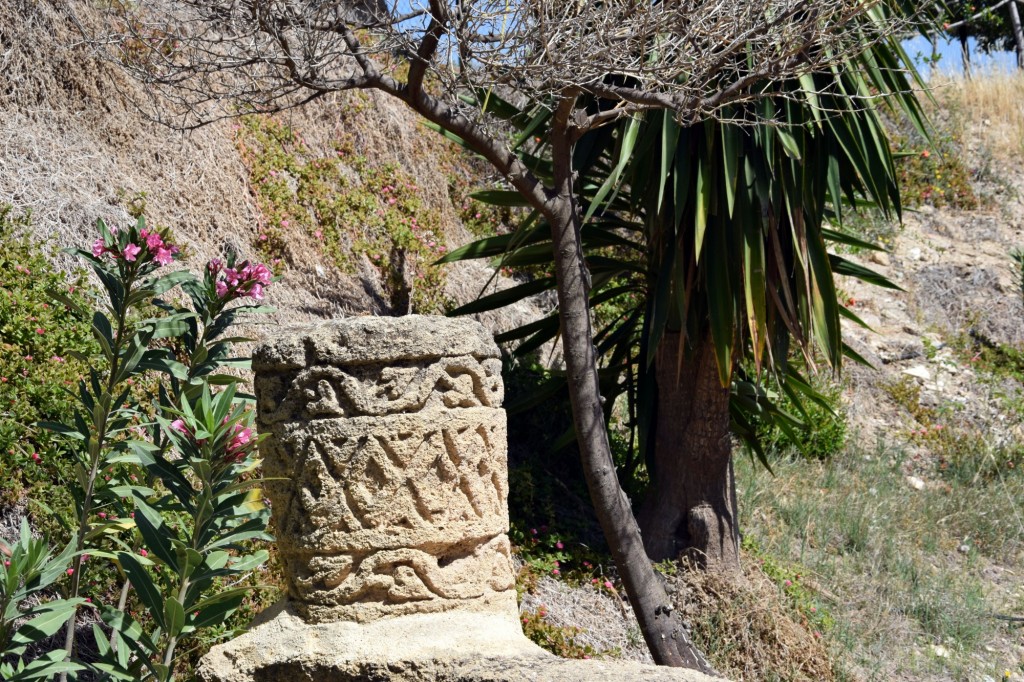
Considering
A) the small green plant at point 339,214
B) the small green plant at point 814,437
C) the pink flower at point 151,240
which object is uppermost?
the small green plant at point 339,214

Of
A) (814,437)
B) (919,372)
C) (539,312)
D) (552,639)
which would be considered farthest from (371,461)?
(919,372)

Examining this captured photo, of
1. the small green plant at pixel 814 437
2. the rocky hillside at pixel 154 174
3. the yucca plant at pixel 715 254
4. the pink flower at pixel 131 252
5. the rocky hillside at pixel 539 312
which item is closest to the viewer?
the pink flower at pixel 131 252

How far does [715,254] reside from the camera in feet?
17.1

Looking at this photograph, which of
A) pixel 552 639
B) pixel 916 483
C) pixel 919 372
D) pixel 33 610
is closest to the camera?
pixel 33 610

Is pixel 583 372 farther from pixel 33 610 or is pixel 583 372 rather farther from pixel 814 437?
pixel 814 437

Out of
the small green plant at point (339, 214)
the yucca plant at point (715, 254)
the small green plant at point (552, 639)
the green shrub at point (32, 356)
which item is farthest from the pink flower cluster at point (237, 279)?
the small green plant at point (339, 214)

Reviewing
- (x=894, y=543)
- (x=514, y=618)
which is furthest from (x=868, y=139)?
(x=514, y=618)

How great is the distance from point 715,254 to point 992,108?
10038 millimetres

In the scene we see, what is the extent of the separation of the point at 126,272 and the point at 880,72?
4.61 meters

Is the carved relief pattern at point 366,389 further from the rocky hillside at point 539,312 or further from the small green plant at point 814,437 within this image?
the small green plant at point 814,437

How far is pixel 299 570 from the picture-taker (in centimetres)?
315

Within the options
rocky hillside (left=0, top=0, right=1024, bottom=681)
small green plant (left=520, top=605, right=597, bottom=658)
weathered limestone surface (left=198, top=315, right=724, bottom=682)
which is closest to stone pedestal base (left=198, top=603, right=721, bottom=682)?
weathered limestone surface (left=198, top=315, right=724, bottom=682)

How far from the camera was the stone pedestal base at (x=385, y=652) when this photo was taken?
2.82 m

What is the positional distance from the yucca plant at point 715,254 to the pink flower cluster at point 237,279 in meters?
1.95
